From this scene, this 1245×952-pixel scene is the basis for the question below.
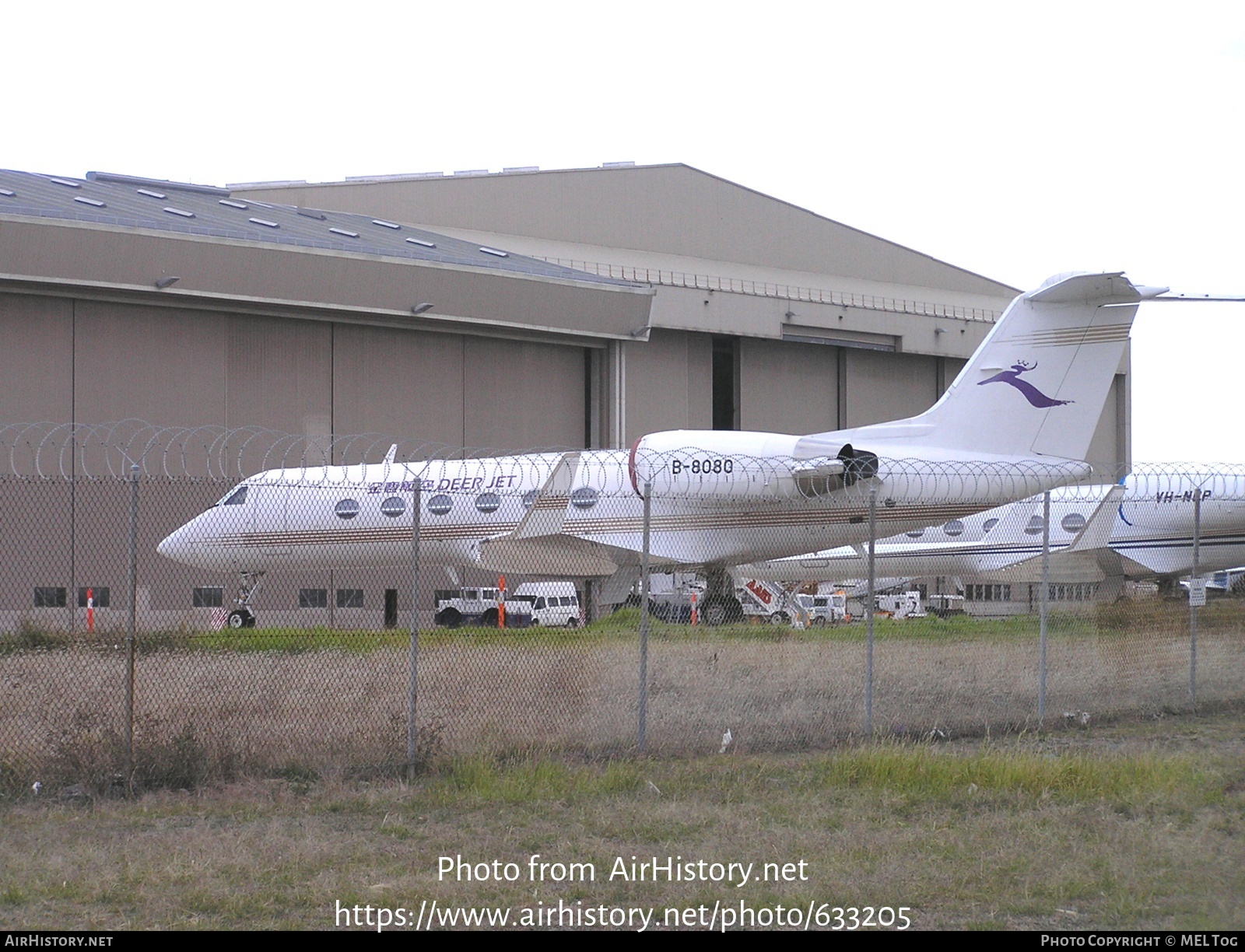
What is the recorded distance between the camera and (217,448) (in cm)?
3092

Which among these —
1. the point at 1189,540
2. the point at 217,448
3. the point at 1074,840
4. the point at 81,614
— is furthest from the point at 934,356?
the point at 1074,840

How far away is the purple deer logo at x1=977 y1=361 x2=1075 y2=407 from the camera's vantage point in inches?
752

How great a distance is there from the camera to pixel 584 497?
→ 22938 millimetres

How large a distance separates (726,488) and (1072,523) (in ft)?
38.9

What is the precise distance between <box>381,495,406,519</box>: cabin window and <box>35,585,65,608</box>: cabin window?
6.49m

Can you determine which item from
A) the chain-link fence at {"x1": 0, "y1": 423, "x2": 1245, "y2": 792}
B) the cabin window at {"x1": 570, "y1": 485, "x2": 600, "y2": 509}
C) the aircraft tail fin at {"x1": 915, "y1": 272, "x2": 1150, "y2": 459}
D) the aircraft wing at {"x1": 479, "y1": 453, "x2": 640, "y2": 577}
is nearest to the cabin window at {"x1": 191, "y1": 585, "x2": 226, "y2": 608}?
the chain-link fence at {"x1": 0, "y1": 423, "x2": 1245, "y2": 792}

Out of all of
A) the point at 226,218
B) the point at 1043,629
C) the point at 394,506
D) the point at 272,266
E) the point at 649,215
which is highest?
the point at 649,215

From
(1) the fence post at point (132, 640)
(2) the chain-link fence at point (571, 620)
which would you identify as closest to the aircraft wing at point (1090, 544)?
(2) the chain-link fence at point (571, 620)

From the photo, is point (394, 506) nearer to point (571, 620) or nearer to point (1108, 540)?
point (571, 620)

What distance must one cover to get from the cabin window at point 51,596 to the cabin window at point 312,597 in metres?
4.47

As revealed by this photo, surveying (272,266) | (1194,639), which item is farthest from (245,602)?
(1194,639)

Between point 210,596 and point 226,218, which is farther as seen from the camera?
point 226,218

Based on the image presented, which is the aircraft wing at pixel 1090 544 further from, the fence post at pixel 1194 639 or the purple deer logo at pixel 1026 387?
the fence post at pixel 1194 639
